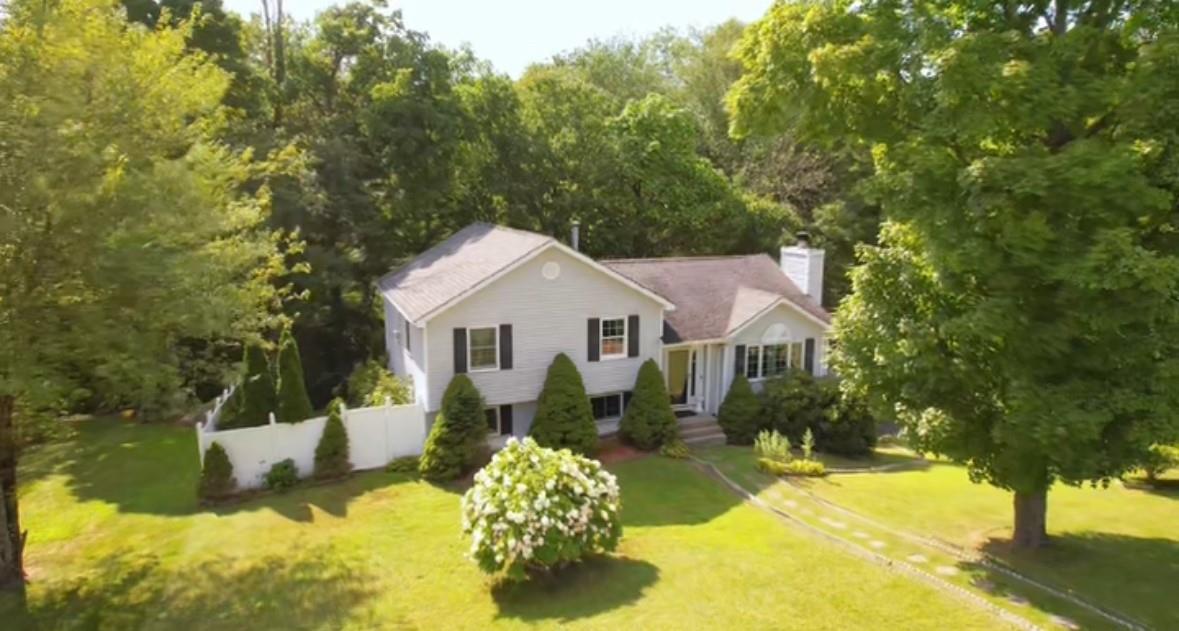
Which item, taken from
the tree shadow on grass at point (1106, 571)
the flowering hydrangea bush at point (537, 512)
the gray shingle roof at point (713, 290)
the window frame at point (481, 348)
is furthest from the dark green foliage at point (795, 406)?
the flowering hydrangea bush at point (537, 512)

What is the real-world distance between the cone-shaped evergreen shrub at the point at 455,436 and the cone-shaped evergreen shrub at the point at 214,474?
4.62m

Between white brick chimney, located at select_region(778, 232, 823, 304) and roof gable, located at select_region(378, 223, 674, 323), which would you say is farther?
white brick chimney, located at select_region(778, 232, 823, 304)

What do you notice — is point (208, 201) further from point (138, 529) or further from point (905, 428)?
point (905, 428)

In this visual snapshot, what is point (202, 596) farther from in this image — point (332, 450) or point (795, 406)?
point (795, 406)

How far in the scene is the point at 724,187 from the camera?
Result: 119 ft

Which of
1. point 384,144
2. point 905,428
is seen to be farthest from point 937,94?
point 384,144

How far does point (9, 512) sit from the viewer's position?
13.8m

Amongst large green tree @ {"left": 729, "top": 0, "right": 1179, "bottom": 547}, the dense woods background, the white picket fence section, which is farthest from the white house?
large green tree @ {"left": 729, "top": 0, "right": 1179, "bottom": 547}

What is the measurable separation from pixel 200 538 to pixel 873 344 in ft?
45.8

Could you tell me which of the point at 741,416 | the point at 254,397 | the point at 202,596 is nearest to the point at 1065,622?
the point at 741,416

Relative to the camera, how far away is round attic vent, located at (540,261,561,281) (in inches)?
839

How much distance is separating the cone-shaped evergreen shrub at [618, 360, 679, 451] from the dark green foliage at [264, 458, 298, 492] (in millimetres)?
9101

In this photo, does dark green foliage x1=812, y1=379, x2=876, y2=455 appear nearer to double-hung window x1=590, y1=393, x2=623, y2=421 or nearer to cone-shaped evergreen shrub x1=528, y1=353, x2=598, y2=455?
double-hung window x1=590, y1=393, x2=623, y2=421

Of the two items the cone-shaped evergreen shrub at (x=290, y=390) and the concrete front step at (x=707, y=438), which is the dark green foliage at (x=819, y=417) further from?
the cone-shaped evergreen shrub at (x=290, y=390)
